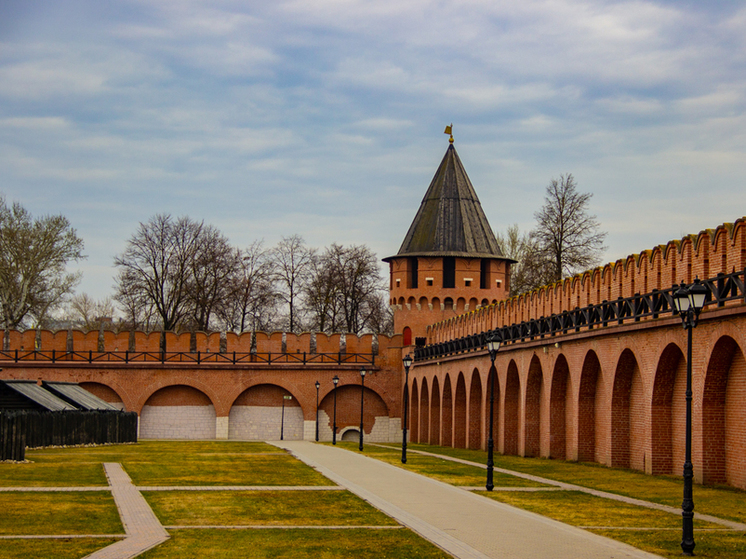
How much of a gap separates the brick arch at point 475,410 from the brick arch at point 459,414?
1923 mm

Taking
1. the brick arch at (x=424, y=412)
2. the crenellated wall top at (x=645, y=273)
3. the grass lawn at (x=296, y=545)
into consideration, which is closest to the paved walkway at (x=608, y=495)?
the grass lawn at (x=296, y=545)

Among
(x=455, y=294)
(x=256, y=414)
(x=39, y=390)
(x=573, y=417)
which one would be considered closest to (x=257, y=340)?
(x=256, y=414)

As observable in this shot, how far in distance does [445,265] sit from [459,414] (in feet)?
45.8

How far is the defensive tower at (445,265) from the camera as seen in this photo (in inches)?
2093

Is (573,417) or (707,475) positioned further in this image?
(573,417)

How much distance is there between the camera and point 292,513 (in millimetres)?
16359

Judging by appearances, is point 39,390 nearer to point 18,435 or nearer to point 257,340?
point 18,435

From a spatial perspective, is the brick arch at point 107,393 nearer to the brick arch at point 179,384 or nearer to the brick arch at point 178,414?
the brick arch at point 179,384

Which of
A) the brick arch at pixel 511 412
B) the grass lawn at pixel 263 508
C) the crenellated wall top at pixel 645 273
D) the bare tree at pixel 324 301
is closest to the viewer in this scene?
the grass lawn at pixel 263 508

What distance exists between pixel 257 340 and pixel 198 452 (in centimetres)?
1990

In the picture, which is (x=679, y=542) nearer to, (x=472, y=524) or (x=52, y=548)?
(x=472, y=524)

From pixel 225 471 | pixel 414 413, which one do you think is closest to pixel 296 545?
pixel 225 471

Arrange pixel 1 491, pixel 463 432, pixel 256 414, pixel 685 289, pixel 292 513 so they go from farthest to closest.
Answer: pixel 256 414
pixel 463 432
pixel 1 491
pixel 292 513
pixel 685 289

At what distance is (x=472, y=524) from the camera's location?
48.8ft
